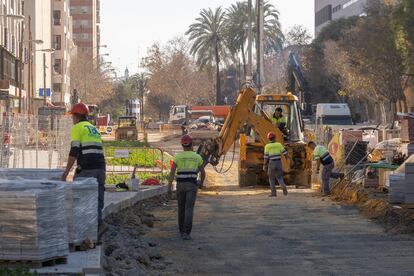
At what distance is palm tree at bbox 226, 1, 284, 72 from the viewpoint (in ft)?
291

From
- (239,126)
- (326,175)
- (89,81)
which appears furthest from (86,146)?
(89,81)

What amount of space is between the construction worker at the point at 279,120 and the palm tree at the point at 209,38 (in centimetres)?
6509

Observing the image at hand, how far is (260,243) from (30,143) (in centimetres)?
1976

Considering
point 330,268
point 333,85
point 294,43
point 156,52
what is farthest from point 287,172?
point 156,52

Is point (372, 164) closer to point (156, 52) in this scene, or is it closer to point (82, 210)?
point (82, 210)

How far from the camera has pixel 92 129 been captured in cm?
1358

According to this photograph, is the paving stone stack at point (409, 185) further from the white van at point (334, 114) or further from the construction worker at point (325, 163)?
the white van at point (334, 114)

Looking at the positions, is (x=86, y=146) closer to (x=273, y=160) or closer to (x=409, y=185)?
(x=409, y=185)

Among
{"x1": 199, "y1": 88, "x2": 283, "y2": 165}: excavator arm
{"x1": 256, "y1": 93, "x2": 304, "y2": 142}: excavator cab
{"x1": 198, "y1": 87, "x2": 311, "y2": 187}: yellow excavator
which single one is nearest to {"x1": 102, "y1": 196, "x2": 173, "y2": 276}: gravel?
{"x1": 199, "y1": 88, "x2": 283, "y2": 165}: excavator arm

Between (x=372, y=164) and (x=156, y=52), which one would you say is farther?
(x=156, y=52)

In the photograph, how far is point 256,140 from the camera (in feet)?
99.2

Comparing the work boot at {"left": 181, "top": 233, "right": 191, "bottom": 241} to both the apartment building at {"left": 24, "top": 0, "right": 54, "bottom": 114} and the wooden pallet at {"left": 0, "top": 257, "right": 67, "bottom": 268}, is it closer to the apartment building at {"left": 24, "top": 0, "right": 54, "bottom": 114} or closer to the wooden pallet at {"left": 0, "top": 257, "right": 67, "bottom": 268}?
the wooden pallet at {"left": 0, "top": 257, "right": 67, "bottom": 268}

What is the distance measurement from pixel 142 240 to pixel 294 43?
92.0 m

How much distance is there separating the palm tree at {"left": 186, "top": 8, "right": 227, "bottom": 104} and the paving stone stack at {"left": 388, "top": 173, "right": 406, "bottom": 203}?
245 ft
